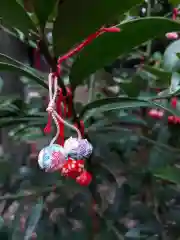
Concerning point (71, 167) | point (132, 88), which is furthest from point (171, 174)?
point (71, 167)

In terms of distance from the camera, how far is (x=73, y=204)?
683 millimetres

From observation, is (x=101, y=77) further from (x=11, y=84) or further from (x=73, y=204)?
(x=11, y=84)

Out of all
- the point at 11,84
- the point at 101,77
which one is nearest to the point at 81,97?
the point at 101,77

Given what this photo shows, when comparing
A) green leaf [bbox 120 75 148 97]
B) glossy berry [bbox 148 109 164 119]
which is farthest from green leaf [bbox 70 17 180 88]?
glossy berry [bbox 148 109 164 119]

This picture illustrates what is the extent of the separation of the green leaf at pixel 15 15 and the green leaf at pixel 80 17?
0.08 ft

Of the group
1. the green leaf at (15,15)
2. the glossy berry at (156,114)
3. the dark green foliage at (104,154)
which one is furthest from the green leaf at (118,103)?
the glossy berry at (156,114)

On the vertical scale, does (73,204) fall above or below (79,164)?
below

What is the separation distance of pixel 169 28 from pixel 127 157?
450 millimetres

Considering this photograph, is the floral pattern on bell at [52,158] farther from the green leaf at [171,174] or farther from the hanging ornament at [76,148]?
the green leaf at [171,174]

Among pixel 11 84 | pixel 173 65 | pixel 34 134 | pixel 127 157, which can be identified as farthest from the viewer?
pixel 11 84

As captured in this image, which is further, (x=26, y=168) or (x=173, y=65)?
(x=26, y=168)

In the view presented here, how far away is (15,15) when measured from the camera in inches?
13.3

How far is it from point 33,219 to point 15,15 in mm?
302

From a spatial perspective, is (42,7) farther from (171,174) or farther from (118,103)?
(171,174)
